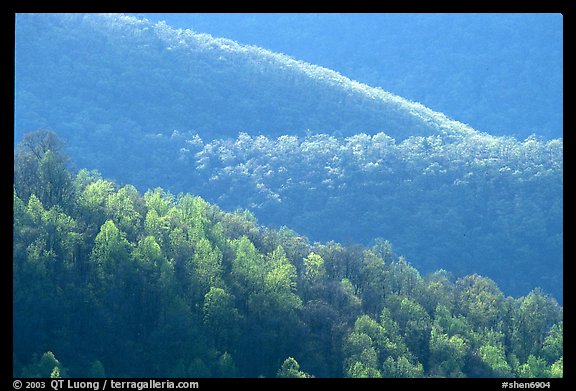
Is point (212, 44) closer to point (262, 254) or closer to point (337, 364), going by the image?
point (262, 254)

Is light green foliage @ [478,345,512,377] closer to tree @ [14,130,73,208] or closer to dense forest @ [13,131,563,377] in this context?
dense forest @ [13,131,563,377]

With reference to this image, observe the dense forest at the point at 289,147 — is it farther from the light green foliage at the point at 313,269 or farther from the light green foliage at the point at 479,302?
the light green foliage at the point at 313,269

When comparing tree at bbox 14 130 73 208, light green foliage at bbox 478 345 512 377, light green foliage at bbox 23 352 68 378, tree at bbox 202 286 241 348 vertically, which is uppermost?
tree at bbox 14 130 73 208

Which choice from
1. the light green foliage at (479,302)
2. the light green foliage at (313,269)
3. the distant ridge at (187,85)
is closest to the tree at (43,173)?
the light green foliage at (313,269)

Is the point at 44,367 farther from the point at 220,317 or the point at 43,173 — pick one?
the point at 43,173

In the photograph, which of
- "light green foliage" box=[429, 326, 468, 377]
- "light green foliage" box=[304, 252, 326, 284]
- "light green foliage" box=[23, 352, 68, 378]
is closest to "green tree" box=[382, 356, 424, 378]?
"light green foliage" box=[429, 326, 468, 377]
